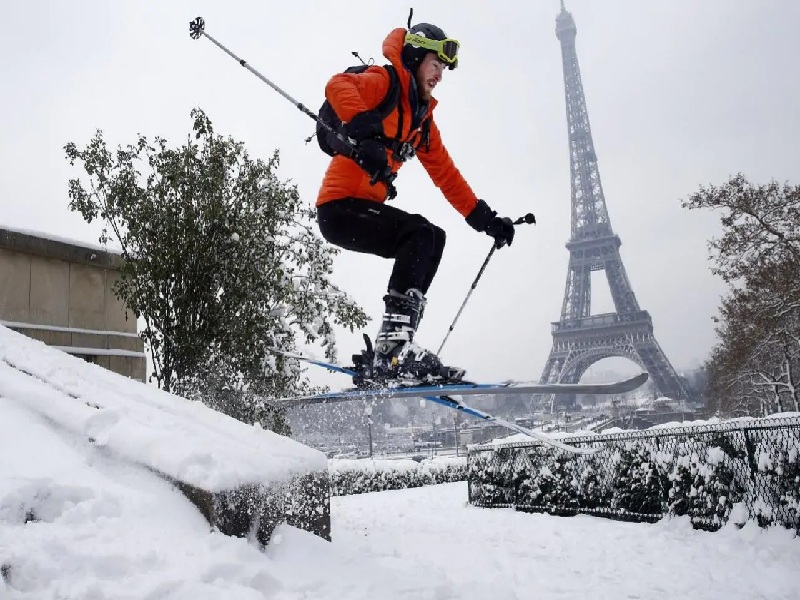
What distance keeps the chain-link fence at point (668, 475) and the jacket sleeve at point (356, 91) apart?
5037 millimetres

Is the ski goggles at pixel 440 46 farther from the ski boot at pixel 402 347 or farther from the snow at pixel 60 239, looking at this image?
the snow at pixel 60 239

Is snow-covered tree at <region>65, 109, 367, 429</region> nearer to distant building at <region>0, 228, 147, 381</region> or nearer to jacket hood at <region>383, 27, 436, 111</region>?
distant building at <region>0, 228, 147, 381</region>

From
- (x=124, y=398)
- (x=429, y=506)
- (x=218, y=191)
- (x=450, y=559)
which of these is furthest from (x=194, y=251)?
(x=429, y=506)

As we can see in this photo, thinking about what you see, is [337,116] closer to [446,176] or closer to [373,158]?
[373,158]

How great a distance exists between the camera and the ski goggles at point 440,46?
178 inches

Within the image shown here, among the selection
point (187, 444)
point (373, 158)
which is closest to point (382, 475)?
point (373, 158)

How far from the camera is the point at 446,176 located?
5527mm

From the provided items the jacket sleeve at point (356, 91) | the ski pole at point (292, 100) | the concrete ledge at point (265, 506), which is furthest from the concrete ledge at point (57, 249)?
the concrete ledge at point (265, 506)

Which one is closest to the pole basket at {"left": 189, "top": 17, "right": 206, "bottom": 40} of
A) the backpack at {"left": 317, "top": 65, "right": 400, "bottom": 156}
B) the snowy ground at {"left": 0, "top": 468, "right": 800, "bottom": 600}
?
the backpack at {"left": 317, "top": 65, "right": 400, "bottom": 156}

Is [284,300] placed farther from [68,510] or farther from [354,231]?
[68,510]

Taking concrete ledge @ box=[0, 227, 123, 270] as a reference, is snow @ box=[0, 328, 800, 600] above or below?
below

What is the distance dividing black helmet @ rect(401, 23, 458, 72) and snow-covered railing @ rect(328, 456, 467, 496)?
449 inches

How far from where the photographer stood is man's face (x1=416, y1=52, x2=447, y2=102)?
4547 mm

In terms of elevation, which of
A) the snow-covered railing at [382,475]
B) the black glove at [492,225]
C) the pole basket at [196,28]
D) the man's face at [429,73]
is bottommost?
the snow-covered railing at [382,475]
